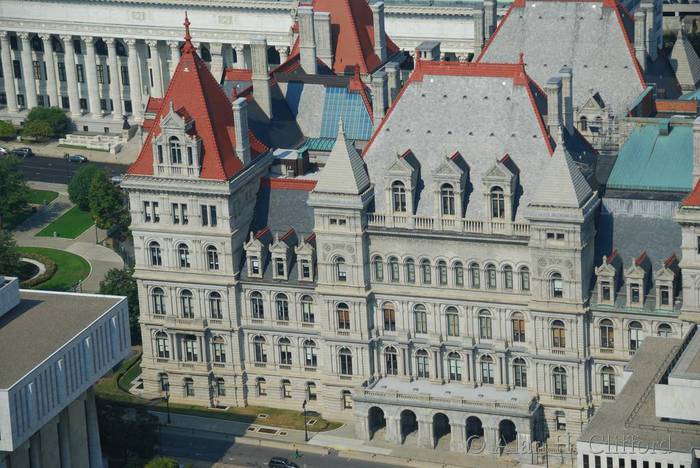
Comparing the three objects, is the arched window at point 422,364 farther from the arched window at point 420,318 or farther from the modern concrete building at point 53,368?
the modern concrete building at point 53,368

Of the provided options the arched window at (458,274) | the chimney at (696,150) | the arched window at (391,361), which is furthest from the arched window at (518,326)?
the chimney at (696,150)

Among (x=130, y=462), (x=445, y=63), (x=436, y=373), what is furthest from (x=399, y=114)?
(x=130, y=462)

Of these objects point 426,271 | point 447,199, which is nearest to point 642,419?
point 426,271

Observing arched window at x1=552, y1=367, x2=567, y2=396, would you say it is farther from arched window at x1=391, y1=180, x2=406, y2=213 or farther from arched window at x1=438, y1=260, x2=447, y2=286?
arched window at x1=391, y1=180, x2=406, y2=213

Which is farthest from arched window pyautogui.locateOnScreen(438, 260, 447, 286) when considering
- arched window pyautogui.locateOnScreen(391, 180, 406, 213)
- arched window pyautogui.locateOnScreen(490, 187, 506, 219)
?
arched window pyautogui.locateOnScreen(490, 187, 506, 219)

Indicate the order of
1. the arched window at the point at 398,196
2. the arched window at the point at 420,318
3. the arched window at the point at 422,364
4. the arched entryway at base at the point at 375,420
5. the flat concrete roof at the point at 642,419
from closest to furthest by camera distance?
1. the flat concrete roof at the point at 642,419
2. the arched window at the point at 398,196
3. the arched window at the point at 420,318
4. the arched entryway at base at the point at 375,420
5. the arched window at the point at 422,364

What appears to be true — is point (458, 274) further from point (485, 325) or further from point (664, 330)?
point (664, 330)

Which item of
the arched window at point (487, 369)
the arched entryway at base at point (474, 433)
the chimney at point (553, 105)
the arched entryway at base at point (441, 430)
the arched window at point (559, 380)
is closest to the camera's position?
the arched window at point (559, 380)
